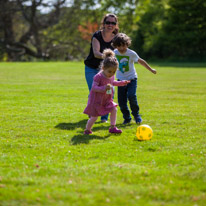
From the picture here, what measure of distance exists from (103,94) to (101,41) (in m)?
1.64

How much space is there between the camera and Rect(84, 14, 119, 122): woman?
25.6 ft

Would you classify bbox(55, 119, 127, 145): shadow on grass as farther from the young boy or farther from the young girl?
the young boy

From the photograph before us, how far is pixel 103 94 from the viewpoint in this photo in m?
6.79

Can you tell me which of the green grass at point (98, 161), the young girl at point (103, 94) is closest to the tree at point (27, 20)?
the green grass at point (98, 161)

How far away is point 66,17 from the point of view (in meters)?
55.2

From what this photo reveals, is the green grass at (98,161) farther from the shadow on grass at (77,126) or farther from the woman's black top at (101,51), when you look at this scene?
the woman's black top at (101,51)

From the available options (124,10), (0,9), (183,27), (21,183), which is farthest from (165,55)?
(21,183)

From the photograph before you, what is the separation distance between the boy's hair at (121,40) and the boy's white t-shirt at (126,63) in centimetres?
31

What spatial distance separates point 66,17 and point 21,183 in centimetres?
5311

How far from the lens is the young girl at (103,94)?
6.55 m

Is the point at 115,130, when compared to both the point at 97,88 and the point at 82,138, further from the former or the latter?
the point at 97,88

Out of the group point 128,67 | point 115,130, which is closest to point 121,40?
point 128,67

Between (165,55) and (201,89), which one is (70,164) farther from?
(165,55)

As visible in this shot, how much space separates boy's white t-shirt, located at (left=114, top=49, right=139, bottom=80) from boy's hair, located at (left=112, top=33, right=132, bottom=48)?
0.31 meters
